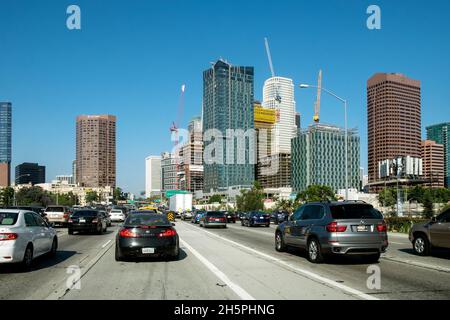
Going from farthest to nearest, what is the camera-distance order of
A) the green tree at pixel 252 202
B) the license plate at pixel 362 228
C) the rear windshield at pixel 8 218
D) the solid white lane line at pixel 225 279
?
the green tree at pixel 252 202, the license plate at pixel 362 228, the rear windshield at pixel 8 218, the solid white lane line at pixel 225 279

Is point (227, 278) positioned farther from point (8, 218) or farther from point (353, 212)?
point (8, 218)

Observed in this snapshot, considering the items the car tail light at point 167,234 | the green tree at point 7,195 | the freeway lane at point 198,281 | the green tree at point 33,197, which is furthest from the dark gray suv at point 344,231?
the green tree at point 33,197

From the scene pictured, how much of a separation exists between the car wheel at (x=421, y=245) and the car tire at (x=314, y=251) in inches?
Result: 172

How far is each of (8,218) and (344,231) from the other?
29.2 feet

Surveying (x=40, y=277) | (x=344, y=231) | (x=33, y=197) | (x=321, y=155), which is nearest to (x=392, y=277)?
(x=344, y=231)

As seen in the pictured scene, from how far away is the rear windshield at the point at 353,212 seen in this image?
1343 cm

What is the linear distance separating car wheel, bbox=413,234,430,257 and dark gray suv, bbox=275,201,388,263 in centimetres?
237

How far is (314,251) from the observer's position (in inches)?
543

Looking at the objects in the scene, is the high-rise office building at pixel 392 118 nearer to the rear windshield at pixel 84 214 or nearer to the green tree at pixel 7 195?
the green tree at pixel 7 195

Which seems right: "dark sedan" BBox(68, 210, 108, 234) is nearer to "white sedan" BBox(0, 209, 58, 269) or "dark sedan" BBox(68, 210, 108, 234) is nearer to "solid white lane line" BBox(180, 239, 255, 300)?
"solid white lane line" BBox(180, 239, 255, 300)

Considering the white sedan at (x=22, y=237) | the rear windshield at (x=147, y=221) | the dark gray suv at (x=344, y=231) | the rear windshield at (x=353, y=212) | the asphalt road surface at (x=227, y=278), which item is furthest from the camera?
the rear windshield at (x=147, y=221)
